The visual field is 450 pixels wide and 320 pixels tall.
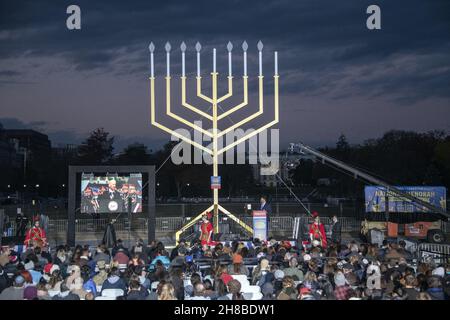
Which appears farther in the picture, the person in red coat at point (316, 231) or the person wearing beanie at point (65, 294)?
the person in red coat at point (316, 231)

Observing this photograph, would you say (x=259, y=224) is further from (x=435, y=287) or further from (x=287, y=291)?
(x=435, y=287)

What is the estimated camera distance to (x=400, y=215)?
21.0 metres

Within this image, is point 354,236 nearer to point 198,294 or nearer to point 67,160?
point 198,294

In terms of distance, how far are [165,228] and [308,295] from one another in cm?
1415

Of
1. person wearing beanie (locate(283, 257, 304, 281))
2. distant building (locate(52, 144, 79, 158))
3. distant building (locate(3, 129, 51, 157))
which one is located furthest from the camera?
distant building (locate(3, 129, 51, 157))

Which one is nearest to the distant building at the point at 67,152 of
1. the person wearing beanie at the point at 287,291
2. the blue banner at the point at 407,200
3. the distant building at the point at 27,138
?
the distant building at the point at 27,138

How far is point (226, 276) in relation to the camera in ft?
26.9

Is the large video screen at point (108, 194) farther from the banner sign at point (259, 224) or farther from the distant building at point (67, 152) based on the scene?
the distant building at point (67, 152)

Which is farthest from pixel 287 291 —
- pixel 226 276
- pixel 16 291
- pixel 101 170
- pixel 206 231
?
pixel 101 170

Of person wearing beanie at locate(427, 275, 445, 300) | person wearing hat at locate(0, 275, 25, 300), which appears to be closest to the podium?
person wearing beanie at locate(427, 275, 445, 300)

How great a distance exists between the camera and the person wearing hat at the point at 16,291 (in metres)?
7.42

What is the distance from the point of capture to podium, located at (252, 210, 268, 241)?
15.2 m

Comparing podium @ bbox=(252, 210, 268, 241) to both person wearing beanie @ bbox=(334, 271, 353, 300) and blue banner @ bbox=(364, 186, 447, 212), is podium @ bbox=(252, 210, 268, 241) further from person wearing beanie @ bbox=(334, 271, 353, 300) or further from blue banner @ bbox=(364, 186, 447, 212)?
person wearing beanie @ bbox=(334, 271, 353, 300)

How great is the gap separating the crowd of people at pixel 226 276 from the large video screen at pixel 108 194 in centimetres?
352
